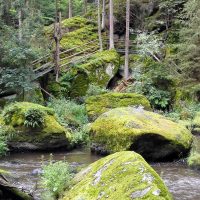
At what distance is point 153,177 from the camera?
5.52 meters

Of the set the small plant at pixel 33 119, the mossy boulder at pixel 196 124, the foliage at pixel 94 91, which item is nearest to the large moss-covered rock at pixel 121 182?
the small plant at pixel 33 119

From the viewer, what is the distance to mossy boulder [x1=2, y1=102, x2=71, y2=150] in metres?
13.6

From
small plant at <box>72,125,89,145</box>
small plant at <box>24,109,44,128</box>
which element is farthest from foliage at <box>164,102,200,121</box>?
small plant at <box>24,109,44,128</box>

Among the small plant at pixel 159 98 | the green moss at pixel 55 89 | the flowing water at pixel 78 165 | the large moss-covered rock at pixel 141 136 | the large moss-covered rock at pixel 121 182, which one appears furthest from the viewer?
the green moss at pixel 55 89

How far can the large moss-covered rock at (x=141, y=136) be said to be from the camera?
11875mm

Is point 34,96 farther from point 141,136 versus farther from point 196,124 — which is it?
point 141,136

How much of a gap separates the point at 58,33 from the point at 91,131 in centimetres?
1305

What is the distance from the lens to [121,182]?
5750 mm

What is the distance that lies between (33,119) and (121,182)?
27.5ft

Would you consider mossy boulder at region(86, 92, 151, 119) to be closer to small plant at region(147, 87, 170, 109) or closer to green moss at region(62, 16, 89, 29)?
small plant at region(147, 87, 170, 109)

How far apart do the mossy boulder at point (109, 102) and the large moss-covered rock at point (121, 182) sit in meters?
12.1

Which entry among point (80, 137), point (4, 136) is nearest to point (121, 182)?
point (4, 136)

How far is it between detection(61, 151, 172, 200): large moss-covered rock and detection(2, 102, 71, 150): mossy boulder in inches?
277

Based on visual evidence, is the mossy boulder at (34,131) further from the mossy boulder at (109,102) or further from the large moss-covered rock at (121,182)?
the large moss-covered rock at (121,182)
